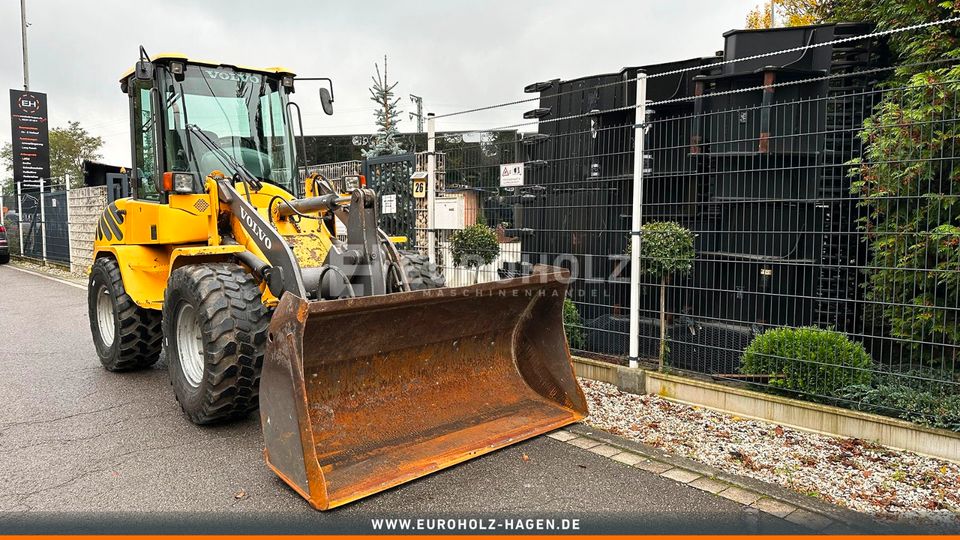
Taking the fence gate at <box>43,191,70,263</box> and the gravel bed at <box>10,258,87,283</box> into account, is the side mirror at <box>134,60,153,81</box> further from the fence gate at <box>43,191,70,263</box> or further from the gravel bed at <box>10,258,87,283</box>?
the fence gate at <box>43,191,70,263</box>

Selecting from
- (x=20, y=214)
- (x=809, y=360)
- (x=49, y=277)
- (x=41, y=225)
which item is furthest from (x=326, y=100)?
(x=20, y=214)

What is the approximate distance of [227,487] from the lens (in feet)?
11.3

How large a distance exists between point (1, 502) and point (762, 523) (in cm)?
389

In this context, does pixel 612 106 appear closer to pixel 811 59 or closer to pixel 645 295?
pixel 811 59

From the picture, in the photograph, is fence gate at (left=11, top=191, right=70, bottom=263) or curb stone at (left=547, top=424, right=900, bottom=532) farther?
fence gate at (left=11, top=191, right=70, bottom=263)

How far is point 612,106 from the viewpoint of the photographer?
22.5ft

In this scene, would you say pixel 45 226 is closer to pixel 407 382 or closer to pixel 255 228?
pixel 255 228

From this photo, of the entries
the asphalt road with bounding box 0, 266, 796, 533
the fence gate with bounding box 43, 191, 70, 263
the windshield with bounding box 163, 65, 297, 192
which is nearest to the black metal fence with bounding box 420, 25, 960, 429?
the asphalt road with bounding box 0, 266, 796, 533

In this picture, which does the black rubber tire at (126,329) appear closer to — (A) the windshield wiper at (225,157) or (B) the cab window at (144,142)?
(B) the cab window at (144,142)

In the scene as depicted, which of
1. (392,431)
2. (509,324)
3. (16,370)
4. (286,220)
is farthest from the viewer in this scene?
(16,370)

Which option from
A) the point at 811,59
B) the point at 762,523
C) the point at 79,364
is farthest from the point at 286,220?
the point at 811,59

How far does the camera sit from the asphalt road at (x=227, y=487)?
121 inches

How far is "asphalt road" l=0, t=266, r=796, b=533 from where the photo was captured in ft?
10.1

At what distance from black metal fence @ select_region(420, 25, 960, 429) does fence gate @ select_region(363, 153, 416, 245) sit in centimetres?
66
